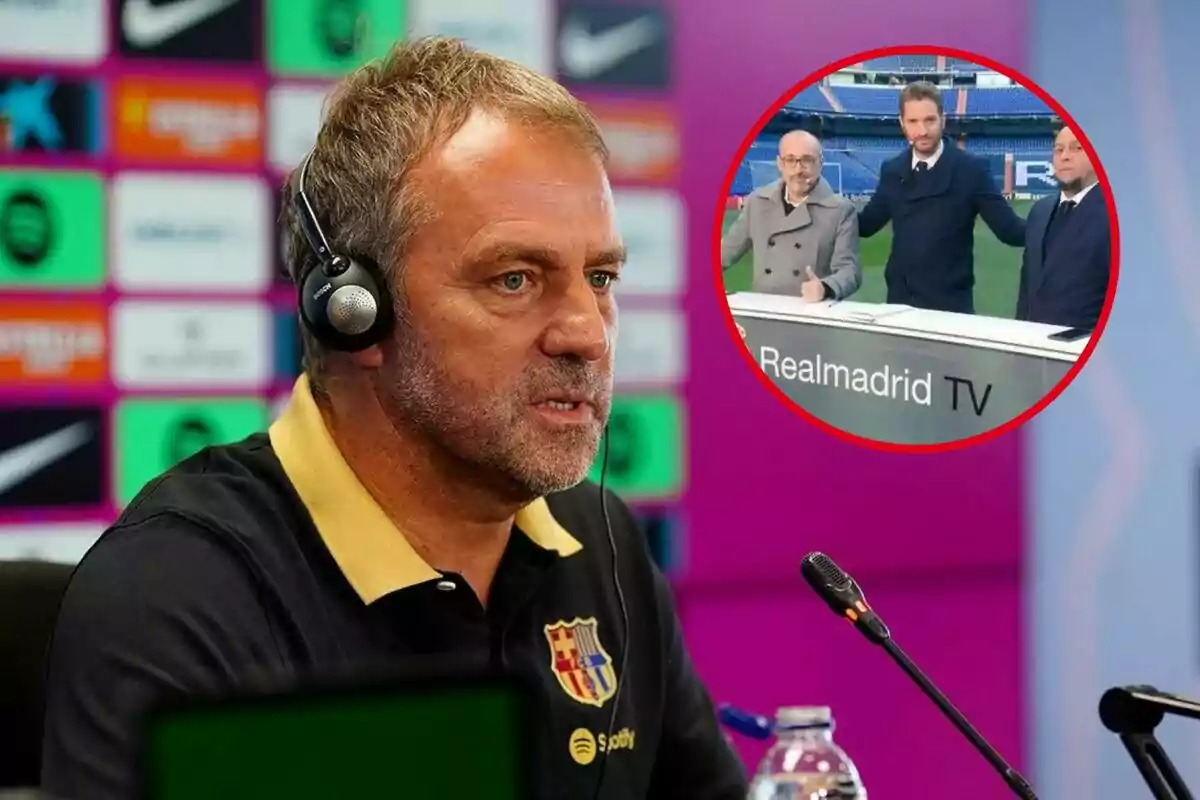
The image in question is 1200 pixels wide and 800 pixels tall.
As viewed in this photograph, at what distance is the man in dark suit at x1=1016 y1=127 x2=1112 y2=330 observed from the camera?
2.35 meters

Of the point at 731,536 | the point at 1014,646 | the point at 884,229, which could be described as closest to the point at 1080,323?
the point at 884,229

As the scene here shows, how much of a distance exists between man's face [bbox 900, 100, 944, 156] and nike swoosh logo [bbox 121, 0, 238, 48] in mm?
1045

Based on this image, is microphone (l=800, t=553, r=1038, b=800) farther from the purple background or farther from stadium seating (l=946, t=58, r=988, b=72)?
stadium seating (l=946, t=58, r=988, b=72)

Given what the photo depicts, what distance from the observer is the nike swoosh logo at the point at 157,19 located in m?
1.90

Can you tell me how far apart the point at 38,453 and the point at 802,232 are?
1115mm

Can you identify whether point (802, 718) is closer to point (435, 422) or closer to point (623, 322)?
point (435, 422)

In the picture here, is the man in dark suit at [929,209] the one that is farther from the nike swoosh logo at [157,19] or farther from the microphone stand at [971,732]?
the microphone stand at [971,732]

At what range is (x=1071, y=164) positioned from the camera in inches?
94.0

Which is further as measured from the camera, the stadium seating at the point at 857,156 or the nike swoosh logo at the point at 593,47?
the stadium seating at the point at 857,156

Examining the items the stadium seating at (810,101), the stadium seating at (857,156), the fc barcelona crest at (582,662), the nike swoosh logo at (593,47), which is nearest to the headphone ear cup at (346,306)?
the fc barcelona crest at (582,662)

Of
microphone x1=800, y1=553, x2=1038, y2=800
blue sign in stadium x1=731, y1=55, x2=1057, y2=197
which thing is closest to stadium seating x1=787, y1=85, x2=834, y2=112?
blue sign in stadium x1=731, y1=55, x2=1057, y2=197

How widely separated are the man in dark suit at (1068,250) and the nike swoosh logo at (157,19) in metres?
1.26

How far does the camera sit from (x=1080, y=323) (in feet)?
7.83

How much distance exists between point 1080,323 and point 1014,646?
0.51 m
